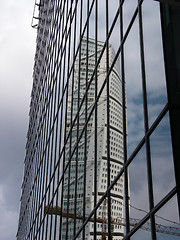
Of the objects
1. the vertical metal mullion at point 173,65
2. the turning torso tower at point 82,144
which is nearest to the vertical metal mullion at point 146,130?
the vertical metal mullion at point 173,65

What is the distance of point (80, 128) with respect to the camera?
2038 centimetres

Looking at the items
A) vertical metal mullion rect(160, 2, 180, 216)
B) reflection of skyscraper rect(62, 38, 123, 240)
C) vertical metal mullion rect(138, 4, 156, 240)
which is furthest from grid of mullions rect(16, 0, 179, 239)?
vertical metal mullion rect(160, 2, 180, 216)

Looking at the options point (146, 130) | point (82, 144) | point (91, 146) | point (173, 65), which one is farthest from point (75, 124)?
point (173, 65)

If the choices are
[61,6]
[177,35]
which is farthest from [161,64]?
[61,6]

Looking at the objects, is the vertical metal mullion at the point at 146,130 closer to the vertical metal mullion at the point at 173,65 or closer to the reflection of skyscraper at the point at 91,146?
the vertical metal mullion at the point at 173,65

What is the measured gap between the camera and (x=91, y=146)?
17750mm

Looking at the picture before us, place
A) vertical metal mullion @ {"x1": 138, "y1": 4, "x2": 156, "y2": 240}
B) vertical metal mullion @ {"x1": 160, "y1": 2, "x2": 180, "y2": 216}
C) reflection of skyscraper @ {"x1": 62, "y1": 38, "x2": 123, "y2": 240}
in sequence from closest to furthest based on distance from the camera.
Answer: vertical metal mullion @ {"x1": 160, "y1": 2, "x2": 180, "y2": 216} < vertical metal mullion @ {"x1": 138, "y1": 4, "x2": 156, "y2": 240} < reflection of skyscraper @ {"x1": 62, "y1": 38, "x2": 123, "y2": 240}

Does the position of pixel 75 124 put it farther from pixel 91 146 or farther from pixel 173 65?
pixel 173 65

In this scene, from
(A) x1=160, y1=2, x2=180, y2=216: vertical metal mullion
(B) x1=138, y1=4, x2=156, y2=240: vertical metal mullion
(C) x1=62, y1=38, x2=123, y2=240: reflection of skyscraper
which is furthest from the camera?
(C) x1=62, y1=38, x2=123, y2=240: reflection of skyscraper

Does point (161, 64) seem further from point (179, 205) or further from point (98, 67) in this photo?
point (98, 67)

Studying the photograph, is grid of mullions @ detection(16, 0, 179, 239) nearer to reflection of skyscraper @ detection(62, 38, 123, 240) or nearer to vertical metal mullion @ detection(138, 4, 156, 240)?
vertical metal mullion @ detection(138, 4, 156, 240)

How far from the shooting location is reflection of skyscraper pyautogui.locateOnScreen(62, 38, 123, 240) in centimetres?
1384

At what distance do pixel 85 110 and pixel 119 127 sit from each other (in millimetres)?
6011

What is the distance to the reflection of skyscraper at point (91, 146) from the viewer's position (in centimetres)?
1384
